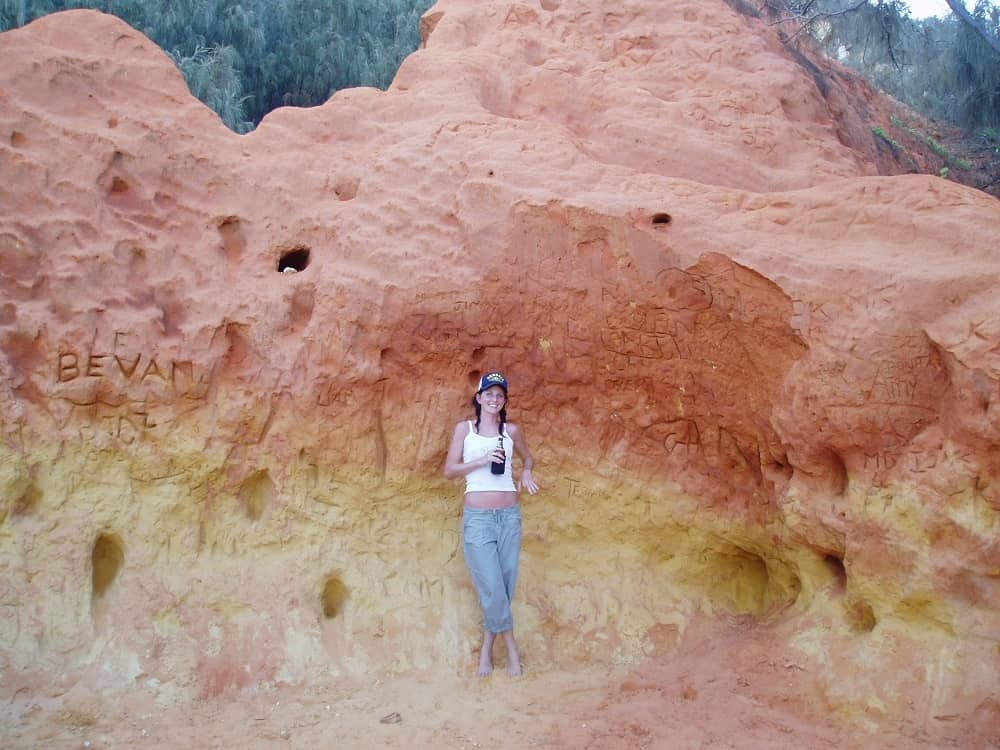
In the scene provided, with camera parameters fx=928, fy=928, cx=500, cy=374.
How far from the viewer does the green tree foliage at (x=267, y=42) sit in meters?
9.42

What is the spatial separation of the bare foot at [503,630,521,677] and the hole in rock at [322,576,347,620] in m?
0.85

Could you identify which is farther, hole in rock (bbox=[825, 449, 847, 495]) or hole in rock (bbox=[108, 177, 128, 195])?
hole in rock (bbox=[108, 177, 128, 195])

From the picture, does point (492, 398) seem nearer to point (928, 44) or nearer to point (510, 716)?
point (510, 716)

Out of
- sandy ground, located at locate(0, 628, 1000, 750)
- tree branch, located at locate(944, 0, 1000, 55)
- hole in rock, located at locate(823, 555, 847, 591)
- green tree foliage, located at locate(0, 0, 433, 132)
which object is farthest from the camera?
green tree foliage, located at locate(0, 0, 433, 132)

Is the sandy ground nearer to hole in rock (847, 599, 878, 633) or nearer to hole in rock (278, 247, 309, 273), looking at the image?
hole in rock (847, 599, 878, 633)

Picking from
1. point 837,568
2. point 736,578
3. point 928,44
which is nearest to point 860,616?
point 837,568

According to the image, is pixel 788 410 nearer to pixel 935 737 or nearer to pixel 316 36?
pixel 935 737

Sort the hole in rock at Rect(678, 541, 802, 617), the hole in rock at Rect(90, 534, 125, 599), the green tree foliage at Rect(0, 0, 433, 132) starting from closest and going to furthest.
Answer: the hole in rock at Rect(90, 534, 125, 599) < the hole in rock at Rect(678, 541, 802, 617) < the green tree foliage at Rect(0, 0, 433, 132)

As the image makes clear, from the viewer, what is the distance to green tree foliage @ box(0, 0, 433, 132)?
30.9ft

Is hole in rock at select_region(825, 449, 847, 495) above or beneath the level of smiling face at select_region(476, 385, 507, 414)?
beneath

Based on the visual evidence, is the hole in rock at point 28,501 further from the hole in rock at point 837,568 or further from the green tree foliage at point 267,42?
the green tree foliage at point 267,42

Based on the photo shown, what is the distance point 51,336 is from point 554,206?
8.36 ft

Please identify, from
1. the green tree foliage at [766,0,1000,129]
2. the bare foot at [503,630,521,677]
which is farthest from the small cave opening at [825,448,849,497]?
the green tree foliage at [766,0,1000,129]

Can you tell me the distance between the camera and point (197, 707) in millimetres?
4203
